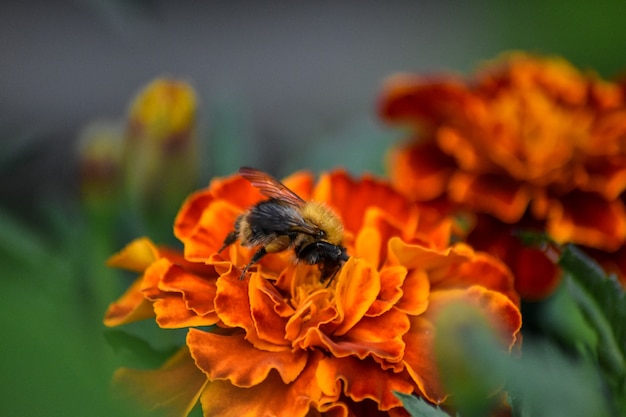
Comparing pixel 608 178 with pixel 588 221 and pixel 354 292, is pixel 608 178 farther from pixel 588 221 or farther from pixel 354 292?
pixel 354 292

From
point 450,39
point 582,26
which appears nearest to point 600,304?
point 582,26

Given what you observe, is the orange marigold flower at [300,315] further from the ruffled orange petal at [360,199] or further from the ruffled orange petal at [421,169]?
the ruffled orange petal at [421,169]

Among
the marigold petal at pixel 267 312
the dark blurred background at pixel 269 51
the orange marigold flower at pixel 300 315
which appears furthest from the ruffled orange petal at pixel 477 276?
the dark blurred background at pixel 269 51

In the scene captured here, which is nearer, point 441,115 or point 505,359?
point 505,359

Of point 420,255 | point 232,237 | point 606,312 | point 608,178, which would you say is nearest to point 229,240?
point 232,237

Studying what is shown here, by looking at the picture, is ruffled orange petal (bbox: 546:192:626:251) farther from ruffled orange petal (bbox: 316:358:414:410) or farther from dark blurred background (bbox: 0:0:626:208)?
dark blurred background (bbox: 0:0:626:208)

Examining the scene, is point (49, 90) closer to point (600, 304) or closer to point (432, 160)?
point (432, 160)
